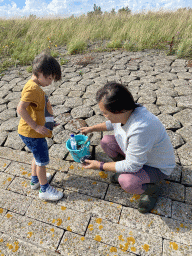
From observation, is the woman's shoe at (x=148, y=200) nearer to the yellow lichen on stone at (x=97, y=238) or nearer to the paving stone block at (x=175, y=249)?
the paving stone block at (x=175, y=249)

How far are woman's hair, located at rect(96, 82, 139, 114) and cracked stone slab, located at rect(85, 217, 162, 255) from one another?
110 cm

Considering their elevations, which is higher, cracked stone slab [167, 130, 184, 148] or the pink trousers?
the pink trousers

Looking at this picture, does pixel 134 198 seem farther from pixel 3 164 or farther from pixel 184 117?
pixel 184 117

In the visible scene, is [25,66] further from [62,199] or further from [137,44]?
[62,199]

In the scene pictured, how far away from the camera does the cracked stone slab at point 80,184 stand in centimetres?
206

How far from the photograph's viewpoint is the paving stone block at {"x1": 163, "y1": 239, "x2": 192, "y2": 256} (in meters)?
1.51

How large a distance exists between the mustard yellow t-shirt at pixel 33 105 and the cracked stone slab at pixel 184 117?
2.37 m

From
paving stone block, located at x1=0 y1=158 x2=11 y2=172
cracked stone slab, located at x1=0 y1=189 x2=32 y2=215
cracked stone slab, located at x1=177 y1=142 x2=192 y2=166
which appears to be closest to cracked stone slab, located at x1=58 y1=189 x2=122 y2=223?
cracked stone slab, located at x1=0 y1=189 x2=32 y2=215

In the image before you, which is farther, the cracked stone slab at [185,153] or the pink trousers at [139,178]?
the cracked stone slab at [185,153]

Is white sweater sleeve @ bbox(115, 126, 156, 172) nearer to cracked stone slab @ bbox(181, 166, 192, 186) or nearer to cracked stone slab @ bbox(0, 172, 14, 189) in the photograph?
cracked stone slab @ bbox(181, 166, 192, 186)

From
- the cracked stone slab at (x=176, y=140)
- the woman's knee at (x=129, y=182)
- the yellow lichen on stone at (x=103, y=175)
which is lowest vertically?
the yellow lichen on stone at (x=103, y=175)

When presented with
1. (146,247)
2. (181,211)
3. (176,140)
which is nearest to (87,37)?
(176,140)

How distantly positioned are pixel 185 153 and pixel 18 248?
2.26 meters

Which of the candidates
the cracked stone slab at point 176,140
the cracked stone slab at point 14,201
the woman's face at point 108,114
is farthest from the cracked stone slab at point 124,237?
the cracked stone slab at point 176,140
